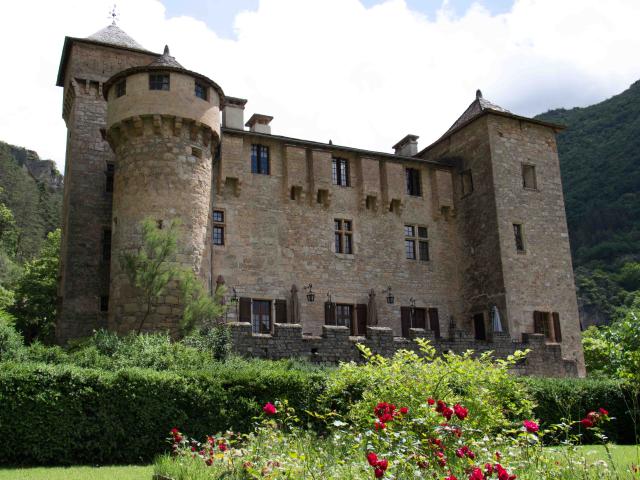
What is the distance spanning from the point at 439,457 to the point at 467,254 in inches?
886

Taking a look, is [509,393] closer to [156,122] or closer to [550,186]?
[156,122]

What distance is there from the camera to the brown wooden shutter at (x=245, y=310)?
2467 cm

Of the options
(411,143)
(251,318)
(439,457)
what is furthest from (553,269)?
(439,457)

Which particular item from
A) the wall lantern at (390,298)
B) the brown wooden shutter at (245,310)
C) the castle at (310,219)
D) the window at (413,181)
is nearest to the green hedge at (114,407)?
the castle at (310,219)

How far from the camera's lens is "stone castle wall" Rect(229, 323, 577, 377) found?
20375 mm

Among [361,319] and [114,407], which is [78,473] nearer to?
[114,407]

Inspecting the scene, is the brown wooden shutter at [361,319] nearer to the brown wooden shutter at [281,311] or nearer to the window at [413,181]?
the brown wooden shutter at [281,311]

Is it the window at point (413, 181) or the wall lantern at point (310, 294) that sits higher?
the window at point (413, 181)

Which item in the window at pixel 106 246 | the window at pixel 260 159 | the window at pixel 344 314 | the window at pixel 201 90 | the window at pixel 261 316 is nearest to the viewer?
the window at pixel 201 90

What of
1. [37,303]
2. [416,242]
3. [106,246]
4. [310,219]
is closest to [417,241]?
[416,242]

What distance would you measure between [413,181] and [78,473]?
2163 centimetres

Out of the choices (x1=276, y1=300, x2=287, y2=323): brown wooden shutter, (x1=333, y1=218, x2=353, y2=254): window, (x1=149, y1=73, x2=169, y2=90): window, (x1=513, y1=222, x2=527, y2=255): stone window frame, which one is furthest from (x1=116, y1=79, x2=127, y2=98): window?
(x1=513, y1=222, x2=527, y2=255): stone window frame

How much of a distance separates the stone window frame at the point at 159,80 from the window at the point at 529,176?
633 inches

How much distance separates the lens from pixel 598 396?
19562 mm
